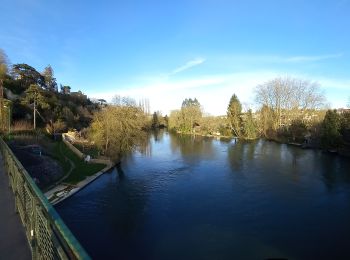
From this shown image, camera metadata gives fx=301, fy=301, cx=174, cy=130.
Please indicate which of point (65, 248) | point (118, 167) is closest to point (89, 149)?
point (118, 167)

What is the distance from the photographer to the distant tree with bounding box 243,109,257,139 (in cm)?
6116

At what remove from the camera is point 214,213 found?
17688mm

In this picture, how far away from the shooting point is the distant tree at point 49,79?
224ft

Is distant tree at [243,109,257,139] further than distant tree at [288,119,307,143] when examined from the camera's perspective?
Yes

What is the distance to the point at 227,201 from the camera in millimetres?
19719

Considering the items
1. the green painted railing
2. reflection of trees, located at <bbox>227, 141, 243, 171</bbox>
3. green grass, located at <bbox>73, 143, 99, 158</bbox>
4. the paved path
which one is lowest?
reflection of trees, located at <bbox>227, 141, 243, 171</bbox>

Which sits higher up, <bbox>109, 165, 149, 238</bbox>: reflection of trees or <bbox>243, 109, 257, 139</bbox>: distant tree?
<bbox>243, 109, 257, 139</bbox>: distant tree

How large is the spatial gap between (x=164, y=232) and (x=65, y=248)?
1408 cm

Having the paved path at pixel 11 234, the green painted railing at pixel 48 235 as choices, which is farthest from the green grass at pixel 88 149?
the green painted railing at pixel 48 235

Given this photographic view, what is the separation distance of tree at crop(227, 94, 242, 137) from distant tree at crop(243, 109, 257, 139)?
2044 mm

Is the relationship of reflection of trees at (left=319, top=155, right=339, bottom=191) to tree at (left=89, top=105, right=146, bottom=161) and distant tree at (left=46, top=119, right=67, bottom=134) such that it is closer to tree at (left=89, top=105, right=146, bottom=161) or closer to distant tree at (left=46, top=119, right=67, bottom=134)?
tree at (left=89, top=105, right=146, bottom=161)

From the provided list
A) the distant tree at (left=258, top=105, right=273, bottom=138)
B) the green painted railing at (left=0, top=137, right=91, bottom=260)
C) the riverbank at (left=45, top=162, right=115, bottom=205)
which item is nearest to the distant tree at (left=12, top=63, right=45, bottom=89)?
the riverbank at (left=45, top=162, right=115, bottom=205)

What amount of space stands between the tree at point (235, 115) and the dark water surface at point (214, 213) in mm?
33891

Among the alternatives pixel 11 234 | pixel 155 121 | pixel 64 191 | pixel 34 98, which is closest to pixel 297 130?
pixel 34 98
